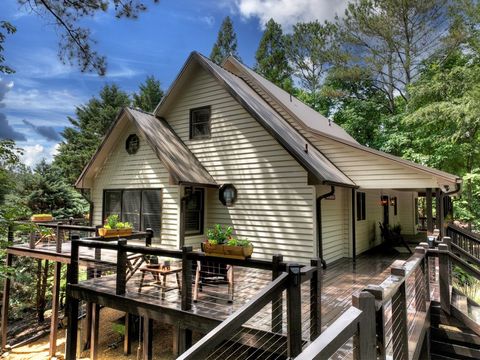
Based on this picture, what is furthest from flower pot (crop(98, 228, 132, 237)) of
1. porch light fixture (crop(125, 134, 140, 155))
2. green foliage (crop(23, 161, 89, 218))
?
green foliage (crop(23, 161, 89, 218))

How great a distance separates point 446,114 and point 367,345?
53.3 ft

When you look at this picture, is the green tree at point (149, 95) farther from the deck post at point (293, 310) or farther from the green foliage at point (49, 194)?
the deck post at point (293, 310)

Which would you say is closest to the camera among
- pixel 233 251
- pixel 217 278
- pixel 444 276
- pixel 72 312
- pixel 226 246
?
pixel 233 251

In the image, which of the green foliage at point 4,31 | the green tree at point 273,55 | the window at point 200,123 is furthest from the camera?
the green tree at point 273,55

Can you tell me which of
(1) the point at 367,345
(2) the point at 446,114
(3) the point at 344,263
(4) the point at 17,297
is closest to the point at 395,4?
(2) the point at 446,114

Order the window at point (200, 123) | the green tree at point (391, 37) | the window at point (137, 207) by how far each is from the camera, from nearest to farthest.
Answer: the window at point (137, 207), the window at point (200, 123), the green tree at point (391, 37)

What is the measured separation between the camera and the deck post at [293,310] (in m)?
3.30

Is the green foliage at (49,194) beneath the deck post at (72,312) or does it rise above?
above

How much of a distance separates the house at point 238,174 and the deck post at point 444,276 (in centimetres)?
297

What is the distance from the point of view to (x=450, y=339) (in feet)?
16.7

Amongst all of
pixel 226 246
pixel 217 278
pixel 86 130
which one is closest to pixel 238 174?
pixel 217 278

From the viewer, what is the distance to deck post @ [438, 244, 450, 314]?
476 centimetres

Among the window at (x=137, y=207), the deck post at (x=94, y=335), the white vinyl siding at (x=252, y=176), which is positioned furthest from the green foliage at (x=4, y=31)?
the deck post at (x=94, y=335)

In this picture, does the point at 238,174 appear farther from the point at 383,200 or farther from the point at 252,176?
the point at 383,200
